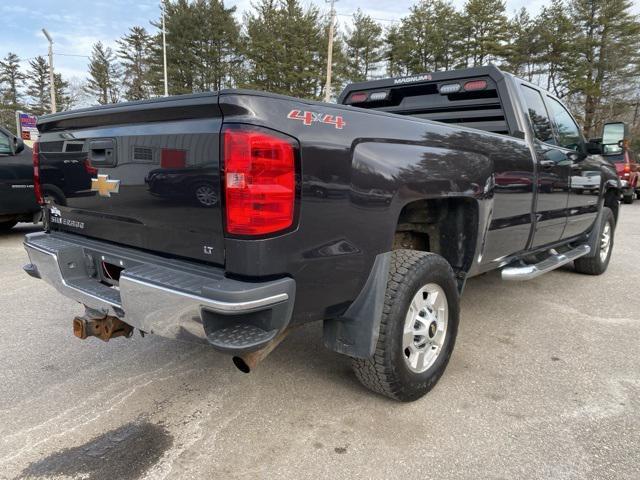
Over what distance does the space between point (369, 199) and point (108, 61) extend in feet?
180

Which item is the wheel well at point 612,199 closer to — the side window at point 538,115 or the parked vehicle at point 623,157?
the parked vehicle at point 623,157

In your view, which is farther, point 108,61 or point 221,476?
point 108,61

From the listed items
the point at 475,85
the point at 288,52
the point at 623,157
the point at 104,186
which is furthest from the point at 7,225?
the point at 288,52

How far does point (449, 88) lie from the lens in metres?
4.04

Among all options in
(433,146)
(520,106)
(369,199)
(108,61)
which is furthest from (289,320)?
(108,61)

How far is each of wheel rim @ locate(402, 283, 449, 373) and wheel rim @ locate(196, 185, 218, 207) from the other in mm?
1210

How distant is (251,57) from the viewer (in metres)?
33.2

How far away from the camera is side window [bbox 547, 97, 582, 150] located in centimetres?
445

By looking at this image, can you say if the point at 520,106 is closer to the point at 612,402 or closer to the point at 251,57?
the point at 612,402

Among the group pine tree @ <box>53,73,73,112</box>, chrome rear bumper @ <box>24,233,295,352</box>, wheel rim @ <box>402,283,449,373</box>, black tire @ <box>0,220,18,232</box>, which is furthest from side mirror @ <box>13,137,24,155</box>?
pine tree @ <box>53,73,73,112</box>

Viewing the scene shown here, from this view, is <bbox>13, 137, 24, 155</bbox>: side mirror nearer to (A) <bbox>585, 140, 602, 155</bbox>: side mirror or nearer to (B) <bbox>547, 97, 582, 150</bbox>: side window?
(B) <bbox>547, 97, 582, 150</bbox>: side window

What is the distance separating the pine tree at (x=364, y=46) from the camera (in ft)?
123

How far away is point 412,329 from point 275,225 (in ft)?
3.81

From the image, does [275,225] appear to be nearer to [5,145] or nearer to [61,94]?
[5,145]
